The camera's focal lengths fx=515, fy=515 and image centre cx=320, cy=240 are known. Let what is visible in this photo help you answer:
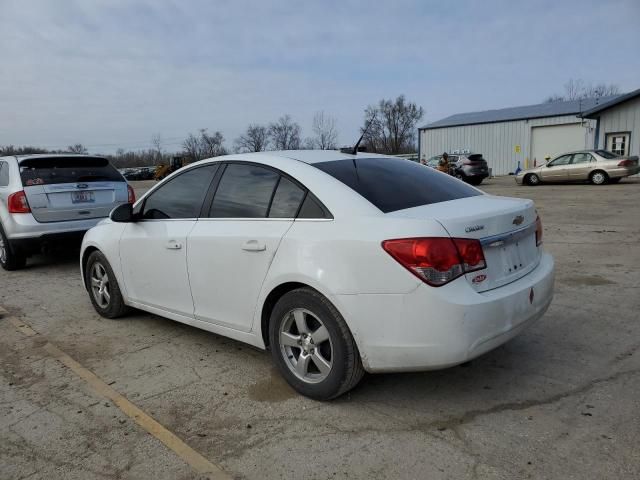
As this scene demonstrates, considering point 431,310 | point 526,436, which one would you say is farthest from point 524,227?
point 526,436

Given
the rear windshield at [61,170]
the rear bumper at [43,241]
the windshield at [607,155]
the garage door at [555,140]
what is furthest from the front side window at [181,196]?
the garage door at [555,140]

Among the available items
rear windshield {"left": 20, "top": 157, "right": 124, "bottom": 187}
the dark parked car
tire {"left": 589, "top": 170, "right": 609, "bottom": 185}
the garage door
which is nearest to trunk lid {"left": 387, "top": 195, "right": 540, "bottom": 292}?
rear windshield {"left": 20, "top": 157, "right": 124, "bottom": 187}

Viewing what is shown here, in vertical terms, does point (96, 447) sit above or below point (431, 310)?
below

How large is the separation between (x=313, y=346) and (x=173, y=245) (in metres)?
1.51

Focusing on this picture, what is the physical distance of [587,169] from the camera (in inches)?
789

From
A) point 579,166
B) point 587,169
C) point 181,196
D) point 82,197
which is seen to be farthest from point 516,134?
point 181,196

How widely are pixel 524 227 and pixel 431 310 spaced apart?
1047mm

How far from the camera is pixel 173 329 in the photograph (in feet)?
15.5

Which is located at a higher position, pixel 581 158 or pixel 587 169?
pixel 581 158

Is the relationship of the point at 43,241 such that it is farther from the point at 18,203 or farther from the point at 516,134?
the point at 516,134

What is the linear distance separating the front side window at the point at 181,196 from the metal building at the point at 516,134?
29.7 metres

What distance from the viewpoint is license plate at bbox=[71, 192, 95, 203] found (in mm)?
7408

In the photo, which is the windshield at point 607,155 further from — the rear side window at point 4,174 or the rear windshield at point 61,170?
the rear side window at point 4,174

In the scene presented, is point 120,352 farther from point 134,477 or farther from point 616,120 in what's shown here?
point 616,120
